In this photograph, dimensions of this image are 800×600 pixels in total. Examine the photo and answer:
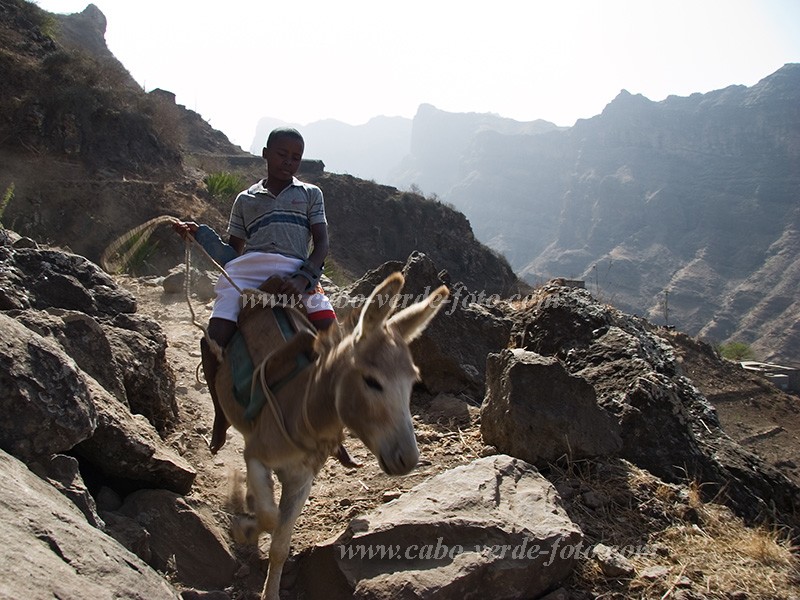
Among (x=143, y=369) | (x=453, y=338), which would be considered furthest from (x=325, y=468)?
(x=453, y=338)

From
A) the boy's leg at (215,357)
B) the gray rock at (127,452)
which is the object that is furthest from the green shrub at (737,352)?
the gray rock at (127,452)

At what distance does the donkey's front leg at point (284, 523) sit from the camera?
3.04 meters

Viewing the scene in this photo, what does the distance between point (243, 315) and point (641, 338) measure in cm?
432

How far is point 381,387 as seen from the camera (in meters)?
2.36

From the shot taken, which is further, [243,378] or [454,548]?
[243,378]

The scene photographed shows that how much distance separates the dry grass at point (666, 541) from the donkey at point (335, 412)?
1.57 metres

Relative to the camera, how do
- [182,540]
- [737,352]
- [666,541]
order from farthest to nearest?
[737,352]
[666,541]
[182,540]

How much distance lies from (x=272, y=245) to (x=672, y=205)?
432 ft

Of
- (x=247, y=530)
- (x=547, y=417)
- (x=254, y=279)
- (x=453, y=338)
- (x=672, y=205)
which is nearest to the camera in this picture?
(x=247, y=530)

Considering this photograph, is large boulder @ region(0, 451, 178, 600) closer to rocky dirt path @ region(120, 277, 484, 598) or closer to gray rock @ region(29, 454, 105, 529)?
gray rock @ region(29, 454, 105, 529)

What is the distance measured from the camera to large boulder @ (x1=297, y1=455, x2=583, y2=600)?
2889 mm

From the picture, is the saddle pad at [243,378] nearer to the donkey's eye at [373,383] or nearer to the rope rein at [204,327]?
the rope rein at [204,327]

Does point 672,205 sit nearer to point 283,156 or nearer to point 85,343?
point 283,156

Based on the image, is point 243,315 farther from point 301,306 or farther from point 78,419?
point 78,419
